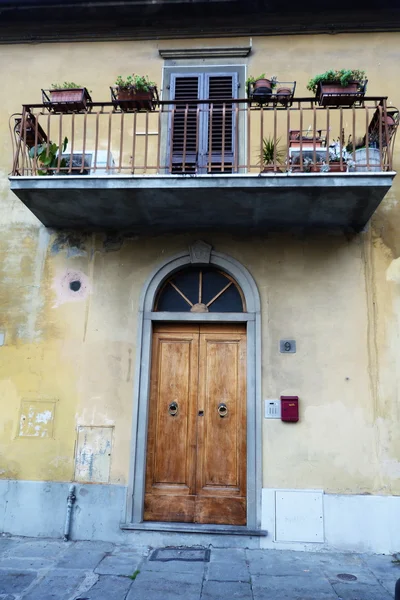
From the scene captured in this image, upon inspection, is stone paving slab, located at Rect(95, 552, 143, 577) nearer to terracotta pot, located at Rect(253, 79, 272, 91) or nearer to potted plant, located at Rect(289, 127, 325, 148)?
potted plant, located at Rect(289, 127, 325, 148)

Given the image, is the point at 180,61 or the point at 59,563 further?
the point at 180,61

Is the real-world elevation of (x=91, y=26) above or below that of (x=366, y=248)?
above

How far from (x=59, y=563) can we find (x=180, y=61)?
6.68 m

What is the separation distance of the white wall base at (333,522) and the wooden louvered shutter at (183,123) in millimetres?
4516

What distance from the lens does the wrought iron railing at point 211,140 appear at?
5637 millimetres

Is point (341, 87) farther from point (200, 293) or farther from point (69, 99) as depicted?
point (69, 99)

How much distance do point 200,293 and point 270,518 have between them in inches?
112

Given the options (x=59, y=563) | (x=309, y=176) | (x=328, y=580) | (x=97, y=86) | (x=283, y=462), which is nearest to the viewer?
(x=328, y=580)

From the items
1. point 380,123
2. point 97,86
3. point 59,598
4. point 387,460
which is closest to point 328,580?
point 387,460

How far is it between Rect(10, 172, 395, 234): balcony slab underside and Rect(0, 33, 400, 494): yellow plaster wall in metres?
0.23

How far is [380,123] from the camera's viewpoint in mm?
5500

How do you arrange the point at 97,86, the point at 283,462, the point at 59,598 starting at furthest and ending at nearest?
1. the point at 97,86
2. the point at 283,462
3. the point at 59,598

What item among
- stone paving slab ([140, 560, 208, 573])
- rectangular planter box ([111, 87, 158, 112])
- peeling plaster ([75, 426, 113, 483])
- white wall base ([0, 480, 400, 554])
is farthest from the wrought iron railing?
stone paving slab ([140, 560, 208, 573])

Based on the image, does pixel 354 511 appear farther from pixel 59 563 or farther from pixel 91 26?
pixel 91 26
